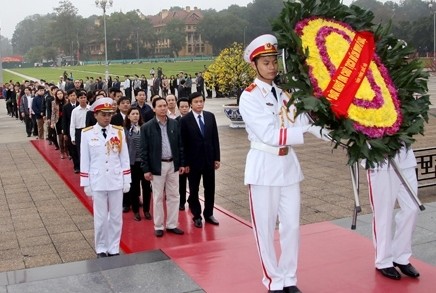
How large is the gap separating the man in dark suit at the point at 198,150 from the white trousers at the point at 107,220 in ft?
3.81

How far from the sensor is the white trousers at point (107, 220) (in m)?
5.39

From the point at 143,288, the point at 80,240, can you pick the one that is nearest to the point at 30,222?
the point at 80,240

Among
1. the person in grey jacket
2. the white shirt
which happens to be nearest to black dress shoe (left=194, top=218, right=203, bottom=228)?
the person in grey jacket

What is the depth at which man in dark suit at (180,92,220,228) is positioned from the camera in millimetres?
6391

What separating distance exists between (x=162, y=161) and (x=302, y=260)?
2.07 metres

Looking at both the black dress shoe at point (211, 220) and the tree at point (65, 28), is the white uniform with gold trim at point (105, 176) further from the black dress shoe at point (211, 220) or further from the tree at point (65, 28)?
the tree at point (65, 28)

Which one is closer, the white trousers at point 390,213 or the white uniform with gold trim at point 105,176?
the white trousers at point 390,213

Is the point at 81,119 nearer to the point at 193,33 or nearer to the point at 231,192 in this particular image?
the point at 231,192

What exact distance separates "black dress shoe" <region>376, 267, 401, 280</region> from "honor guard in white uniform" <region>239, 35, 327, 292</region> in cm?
76

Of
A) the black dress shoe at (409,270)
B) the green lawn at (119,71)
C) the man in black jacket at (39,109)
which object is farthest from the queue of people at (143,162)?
the green lawn at (119,71)

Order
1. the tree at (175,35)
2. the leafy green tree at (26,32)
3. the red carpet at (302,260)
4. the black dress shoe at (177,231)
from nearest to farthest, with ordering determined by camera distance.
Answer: the red carpet at (302,260) < the black dress shoe at (177,231) < the tree at (175,35) < the leafy green tree at (26,32)

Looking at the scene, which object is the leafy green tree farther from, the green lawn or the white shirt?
the white shirt

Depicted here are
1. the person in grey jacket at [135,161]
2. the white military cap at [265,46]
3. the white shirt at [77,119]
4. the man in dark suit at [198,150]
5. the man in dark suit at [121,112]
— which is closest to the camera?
the white military cap at [265,46]

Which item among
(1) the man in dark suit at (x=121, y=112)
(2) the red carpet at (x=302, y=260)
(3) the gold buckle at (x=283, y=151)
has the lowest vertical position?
(2) the red carpet at (x=302, y=260)
